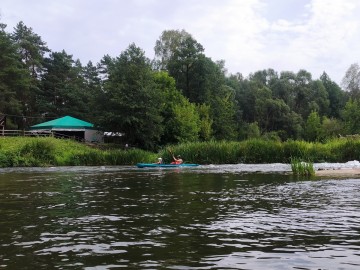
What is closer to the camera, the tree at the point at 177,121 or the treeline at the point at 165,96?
the treeline at the point at 165,96

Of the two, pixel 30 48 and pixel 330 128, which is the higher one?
pixel 30 48

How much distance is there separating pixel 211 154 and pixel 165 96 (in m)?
26.3

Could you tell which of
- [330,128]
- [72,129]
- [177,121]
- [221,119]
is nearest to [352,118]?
[330,128]

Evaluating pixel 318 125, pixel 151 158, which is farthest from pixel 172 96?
pixel 318 125

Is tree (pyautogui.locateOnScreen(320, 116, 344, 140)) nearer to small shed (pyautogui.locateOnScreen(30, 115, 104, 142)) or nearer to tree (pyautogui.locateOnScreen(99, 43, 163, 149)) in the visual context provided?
tree (pyautogui.locateOnScreen(99, 43, 163, 149))

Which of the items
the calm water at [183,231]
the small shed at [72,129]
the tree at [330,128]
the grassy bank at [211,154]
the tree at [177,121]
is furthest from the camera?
the tree at [330,128]

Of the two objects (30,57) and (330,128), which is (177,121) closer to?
(330,128)

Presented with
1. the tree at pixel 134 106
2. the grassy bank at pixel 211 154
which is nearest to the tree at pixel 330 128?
the tree at pixel 134 106

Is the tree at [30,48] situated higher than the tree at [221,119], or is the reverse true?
the tree at [30,48]

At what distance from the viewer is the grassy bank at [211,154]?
1357 inches

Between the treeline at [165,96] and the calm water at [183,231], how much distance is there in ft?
131

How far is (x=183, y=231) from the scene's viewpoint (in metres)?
7.75

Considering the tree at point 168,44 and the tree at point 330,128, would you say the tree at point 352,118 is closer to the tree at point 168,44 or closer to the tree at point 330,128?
the tree at point 330,128

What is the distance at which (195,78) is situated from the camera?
242 feet
